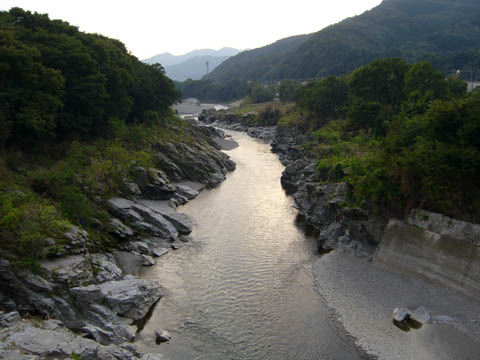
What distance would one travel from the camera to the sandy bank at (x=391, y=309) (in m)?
17.8

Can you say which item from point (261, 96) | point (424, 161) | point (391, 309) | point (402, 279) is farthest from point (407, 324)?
point (261, 96)

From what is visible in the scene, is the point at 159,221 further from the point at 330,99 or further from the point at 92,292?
the point at 330,99

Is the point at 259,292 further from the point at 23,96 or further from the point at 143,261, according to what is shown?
the point at 23,96

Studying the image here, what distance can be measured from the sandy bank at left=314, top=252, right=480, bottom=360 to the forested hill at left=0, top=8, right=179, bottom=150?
2543cm

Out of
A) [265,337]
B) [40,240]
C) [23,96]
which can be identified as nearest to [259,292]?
[265,337]

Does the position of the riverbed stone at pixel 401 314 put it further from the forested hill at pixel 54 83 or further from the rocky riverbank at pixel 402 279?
the forested hill at pixel 54 83

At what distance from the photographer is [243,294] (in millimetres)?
22625

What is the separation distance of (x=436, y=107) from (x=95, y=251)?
82.1ft

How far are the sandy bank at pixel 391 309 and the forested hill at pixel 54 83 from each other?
25.4 meters

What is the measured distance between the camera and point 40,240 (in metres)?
20.9

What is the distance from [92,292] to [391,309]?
16.4m

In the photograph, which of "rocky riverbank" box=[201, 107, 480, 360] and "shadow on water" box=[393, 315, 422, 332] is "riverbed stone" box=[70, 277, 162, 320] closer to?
"rocky riverbank" box=[201, 107, 480, 360]

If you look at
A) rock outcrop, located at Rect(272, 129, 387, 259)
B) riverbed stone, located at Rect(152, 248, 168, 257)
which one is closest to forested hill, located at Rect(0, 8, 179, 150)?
riverbed stone, located at Rect(152, 248, 168, 257)

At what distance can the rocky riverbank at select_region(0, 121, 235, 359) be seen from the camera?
15.7 meters
